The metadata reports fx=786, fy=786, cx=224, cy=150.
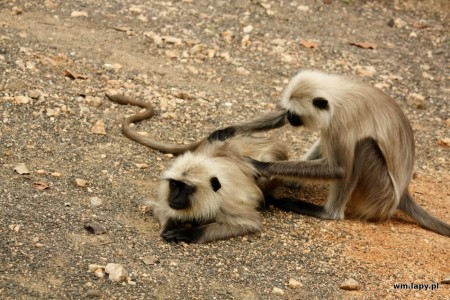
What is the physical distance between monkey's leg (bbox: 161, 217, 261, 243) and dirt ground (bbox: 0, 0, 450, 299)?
0.08 m

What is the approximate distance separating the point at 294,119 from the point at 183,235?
4.14 ft

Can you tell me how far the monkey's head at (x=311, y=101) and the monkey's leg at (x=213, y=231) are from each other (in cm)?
84

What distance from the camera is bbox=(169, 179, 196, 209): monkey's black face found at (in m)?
5.33

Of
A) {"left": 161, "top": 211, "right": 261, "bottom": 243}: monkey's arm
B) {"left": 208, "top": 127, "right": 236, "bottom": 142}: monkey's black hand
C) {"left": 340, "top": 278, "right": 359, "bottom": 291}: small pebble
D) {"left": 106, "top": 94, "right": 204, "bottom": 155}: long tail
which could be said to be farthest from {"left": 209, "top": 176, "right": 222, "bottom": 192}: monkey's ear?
{"left": 340, "top": 278, "right": 359, "bottom": 291}: small pebble

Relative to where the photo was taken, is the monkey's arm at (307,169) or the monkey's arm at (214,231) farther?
the monkey's arm at (307,169)

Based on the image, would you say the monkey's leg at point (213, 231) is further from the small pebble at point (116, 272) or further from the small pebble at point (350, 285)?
the small pebble at point (350, 285)

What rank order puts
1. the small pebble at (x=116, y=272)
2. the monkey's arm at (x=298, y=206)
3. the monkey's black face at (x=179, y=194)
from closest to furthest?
the small pebble at (x=116, y=272), the monkey's black face at (x=179, y=194), the monkey's arm at (x=298, y=206)

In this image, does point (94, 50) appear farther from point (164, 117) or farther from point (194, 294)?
point (194, 294)

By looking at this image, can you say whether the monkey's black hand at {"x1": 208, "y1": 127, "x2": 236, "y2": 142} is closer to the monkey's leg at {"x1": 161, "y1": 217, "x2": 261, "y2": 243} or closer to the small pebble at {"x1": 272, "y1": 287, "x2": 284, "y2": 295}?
the monkey's leg at {"x1": 161, "y1": 217, "x2": 261, "y2": 243}

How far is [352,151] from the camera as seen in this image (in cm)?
579

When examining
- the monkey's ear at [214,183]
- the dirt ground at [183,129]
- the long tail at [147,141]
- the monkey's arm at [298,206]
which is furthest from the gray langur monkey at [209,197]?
the long tail at [147,141]

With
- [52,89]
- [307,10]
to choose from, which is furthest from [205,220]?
[307,10]

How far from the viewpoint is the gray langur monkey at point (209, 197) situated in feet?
17.5

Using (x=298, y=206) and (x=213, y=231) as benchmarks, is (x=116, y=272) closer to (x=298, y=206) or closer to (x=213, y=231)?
(x=213, y=231)
